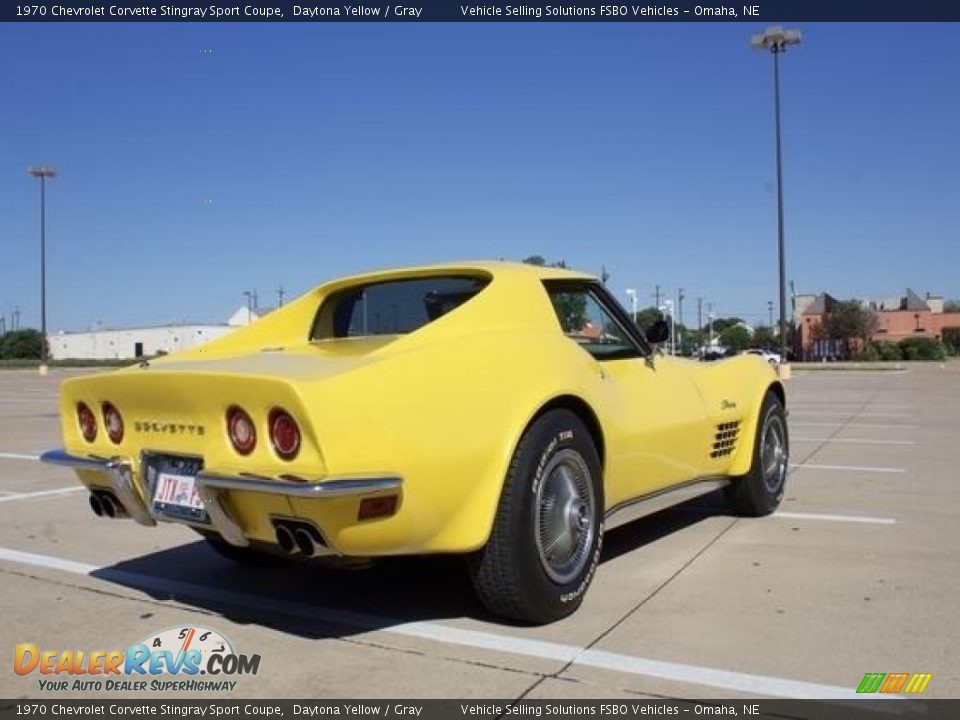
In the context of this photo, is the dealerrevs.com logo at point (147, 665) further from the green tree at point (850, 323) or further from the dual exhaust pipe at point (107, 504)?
the green tree at point (850, 323)

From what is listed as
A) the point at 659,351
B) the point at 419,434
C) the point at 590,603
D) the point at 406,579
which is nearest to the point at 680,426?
the point at 659,351

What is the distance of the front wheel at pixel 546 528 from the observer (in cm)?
366

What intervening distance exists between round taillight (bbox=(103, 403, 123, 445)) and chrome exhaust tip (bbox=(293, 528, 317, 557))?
3.64 feet

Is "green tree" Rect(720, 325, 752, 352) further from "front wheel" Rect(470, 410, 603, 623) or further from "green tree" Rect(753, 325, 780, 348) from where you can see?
"front wheel" Rect(470, 410, 603, 623)

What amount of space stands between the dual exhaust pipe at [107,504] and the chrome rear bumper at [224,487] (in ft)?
0.31

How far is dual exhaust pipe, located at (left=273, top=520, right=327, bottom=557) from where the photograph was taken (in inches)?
131

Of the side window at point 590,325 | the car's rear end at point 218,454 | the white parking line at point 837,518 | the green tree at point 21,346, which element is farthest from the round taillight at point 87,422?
the green tree at point 21,346

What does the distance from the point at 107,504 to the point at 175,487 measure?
25.4 inches

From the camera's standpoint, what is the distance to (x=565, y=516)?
3988mm

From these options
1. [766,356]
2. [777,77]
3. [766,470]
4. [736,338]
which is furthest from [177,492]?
[736,338]

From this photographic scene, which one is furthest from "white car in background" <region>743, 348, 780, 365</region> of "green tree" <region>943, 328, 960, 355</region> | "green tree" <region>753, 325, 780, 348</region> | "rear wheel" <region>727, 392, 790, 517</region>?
"green tree" <region>753, 325, 780, 348</region>

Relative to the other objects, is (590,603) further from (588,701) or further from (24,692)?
(24,692)

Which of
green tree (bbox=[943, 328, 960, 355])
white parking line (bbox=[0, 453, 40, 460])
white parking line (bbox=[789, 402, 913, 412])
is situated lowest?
white parking line (bbox=[0, 453, 40, 460])

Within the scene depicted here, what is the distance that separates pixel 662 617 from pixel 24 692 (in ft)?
8.30
